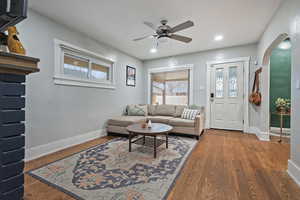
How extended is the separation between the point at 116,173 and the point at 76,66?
2.53 meters

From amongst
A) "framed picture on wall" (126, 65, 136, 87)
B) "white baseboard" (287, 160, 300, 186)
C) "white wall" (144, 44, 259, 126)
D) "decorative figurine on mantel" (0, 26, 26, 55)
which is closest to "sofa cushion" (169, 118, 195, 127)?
"white wall" (144, 44, 259, 126)

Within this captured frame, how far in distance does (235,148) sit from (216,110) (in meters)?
1.82

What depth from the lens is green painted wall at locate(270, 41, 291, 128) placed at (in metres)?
3.83

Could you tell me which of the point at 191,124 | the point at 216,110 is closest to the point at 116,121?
the point at 191,124

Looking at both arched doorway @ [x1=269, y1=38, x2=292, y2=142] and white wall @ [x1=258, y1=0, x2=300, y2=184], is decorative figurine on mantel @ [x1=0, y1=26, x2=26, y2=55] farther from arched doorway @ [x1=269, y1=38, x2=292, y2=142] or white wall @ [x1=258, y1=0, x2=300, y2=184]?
arched doorway @ [x1=269, y1=38, x2=292, y2=142]

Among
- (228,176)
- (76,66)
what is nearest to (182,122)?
(228,176)

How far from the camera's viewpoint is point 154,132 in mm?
2346

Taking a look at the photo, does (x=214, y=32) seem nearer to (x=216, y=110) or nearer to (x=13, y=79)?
(x=216, y=110)

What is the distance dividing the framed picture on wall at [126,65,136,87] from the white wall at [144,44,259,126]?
976mm

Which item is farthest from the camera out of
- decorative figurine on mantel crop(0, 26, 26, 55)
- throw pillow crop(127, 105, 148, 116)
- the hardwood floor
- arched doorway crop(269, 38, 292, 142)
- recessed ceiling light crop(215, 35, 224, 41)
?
throw pillow crop(127, 105, 148, 116)

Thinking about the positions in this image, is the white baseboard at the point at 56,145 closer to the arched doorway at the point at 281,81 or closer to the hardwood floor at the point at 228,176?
the hardwood floor at the point at 228,176

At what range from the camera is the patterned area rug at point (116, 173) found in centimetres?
142

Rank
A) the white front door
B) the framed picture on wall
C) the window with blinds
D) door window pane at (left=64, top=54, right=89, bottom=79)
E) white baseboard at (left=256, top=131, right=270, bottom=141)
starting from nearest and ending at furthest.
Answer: door window pane at (left=64, top=54, right=89, bottom=79) → white baseboard at (left=256, top=131, right=270, bottom=141) → the white front door → the framed picture on wall → the window with blinds

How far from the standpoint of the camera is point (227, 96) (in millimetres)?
4238
